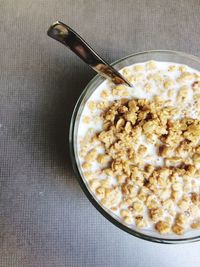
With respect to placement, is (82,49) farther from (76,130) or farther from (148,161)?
(148,161)

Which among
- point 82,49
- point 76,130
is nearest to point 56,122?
point 76,130

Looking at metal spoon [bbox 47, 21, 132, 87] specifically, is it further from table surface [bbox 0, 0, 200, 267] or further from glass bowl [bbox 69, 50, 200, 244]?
table surface [bbox 0, 0, 200, 267]

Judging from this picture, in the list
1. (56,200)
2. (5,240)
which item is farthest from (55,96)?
(5,240)

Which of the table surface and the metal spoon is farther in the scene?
the table surface

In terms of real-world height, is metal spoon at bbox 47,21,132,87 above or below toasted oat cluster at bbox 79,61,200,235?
above

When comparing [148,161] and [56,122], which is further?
[56,122]

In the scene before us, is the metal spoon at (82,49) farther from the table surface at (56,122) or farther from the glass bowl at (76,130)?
the table surface at (56,122)

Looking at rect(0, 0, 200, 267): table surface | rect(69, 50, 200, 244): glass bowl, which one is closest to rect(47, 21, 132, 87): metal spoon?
rect(69, 50, 200, 244): glass bowl

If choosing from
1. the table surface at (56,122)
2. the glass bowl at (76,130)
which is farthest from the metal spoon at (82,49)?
the table surface at (56,122)
